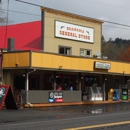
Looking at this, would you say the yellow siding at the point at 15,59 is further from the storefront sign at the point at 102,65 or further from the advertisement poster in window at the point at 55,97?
the storefront sign at the point at 102,65

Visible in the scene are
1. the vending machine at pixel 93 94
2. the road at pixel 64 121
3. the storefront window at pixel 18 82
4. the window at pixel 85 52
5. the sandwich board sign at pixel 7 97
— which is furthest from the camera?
the window at pixel 85 52

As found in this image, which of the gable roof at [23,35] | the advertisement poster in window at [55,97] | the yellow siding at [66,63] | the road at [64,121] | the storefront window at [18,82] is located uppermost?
the gable roof at [23,35]

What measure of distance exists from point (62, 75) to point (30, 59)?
808 cm

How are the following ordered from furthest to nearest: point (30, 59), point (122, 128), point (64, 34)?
1. point (64, 34)
2. point (30, 59)
3. point (122, 128)

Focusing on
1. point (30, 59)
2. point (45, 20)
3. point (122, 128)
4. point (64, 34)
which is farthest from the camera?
point (64, 34)

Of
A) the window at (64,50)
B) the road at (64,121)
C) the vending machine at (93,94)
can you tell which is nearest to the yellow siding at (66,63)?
the vending machine at (93,94)

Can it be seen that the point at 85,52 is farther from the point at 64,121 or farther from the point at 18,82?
the point at 64,121

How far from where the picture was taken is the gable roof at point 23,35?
32.9m

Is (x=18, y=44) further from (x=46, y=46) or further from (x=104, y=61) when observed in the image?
(x=104, y=61)

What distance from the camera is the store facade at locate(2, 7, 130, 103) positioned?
26.2 metres

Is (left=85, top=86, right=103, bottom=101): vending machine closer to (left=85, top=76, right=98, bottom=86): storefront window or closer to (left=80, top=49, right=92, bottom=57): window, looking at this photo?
(left=85, top=76, right=98, bottom=86): storefront window

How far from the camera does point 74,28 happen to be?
3325 centimetres

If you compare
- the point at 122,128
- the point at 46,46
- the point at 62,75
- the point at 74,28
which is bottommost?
the point at 122,128

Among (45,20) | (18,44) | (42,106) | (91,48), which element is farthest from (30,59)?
(91,48)
